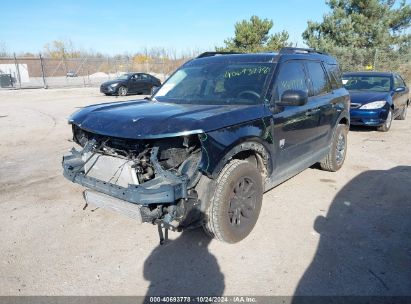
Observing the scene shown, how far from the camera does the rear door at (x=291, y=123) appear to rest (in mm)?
3986

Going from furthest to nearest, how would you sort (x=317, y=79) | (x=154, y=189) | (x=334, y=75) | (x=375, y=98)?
(x=375, y=98) < (x=334, y=75) < (x=317, y=79) < (x=154, y=189)

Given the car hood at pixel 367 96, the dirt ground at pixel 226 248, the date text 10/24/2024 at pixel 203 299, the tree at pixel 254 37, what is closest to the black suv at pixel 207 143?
the dirt ground at pixel 226 248

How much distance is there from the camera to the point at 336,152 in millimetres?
5773

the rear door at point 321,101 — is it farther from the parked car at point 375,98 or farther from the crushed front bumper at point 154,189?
the parked car at point 375,98

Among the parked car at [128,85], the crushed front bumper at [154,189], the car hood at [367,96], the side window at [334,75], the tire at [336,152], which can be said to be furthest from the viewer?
the parked car at [128,85]

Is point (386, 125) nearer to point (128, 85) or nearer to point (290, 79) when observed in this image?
point (290, 79)

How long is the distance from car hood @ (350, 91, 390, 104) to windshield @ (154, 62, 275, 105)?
231 inches

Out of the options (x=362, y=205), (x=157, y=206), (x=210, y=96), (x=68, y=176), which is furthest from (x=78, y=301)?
(x=362, y=205)

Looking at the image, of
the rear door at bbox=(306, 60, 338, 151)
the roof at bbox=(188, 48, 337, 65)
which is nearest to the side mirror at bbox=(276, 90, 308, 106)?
the roof at bbox=(188, 48, 337, 65)

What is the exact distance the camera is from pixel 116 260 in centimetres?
336

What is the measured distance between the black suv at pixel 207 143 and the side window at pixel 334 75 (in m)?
0.76

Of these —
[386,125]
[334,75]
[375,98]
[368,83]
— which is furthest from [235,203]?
[368,83]

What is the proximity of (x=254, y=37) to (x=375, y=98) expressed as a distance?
1671 cm

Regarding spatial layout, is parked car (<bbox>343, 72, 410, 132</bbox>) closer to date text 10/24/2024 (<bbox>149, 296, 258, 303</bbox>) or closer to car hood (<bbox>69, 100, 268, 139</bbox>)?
car hood (<bbox>69, 100, 268, 139</bbox>)
